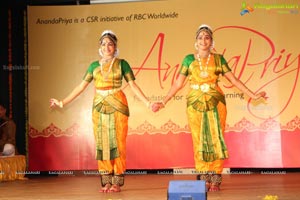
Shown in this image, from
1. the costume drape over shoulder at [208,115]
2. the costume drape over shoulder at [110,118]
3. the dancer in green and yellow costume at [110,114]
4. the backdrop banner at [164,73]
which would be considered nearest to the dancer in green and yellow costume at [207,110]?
the costume drape over shoulder at [208,115]

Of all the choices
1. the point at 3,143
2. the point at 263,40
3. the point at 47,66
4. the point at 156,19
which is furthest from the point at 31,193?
the point at 263,40

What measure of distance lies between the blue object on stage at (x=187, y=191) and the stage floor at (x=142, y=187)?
146 centimetres

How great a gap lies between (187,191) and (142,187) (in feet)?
9.29

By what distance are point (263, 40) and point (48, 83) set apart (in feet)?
10.2

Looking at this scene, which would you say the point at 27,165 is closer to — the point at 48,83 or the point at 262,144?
the point at 48,83

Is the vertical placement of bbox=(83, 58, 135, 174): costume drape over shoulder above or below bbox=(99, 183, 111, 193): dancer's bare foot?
above

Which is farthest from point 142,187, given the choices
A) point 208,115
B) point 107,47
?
point 107,47

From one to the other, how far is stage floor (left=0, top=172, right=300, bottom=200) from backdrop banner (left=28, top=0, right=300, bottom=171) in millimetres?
330

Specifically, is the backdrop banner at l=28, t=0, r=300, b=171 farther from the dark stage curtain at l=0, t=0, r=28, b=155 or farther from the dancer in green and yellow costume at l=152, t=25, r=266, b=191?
the dancer in green and yellow costume at l=152, t=25, r=266, b=191

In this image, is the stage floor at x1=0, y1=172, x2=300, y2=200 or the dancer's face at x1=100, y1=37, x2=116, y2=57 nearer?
the stage floor at x1=0, y1=172, x2=300, y2=200

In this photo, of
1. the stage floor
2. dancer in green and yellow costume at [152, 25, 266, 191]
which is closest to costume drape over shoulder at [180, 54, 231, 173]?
dancer in green and yellow costume at [152, 25, 266, 191]

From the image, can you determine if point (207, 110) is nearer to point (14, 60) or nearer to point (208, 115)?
point (208, 115)

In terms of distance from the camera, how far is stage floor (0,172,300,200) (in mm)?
5844

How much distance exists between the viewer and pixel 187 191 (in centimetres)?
401
